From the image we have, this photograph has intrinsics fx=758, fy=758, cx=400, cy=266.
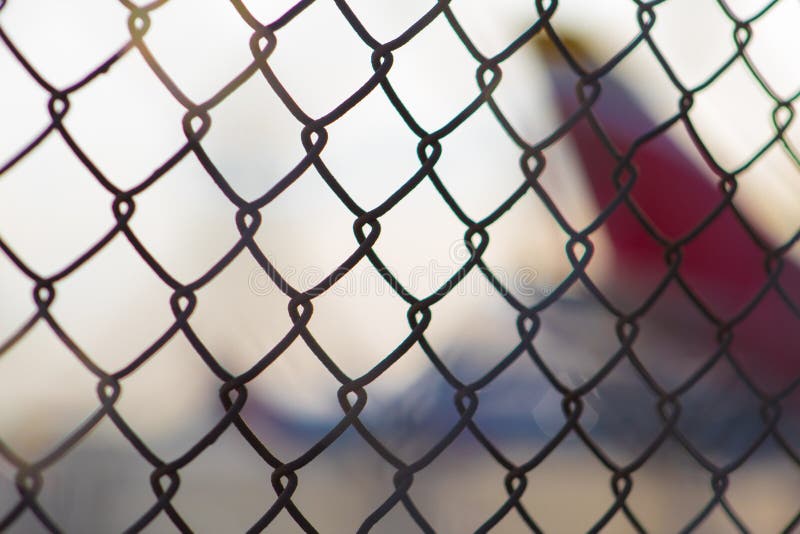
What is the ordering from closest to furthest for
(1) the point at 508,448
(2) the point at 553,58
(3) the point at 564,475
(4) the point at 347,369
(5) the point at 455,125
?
(5) the point at 455,125, (4) the point at 347,369, (2) the point at 553,58, (1) the point at 508,448, (3) the point at 564,475

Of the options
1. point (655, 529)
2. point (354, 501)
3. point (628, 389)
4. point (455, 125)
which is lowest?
point (655, 529)

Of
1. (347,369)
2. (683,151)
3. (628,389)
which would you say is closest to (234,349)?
(347,369)

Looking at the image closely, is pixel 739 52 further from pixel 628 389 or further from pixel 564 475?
pixel 564 475

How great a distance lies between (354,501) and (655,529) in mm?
1499

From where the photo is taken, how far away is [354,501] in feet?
12.9

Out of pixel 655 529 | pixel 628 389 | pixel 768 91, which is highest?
pixel 768 91

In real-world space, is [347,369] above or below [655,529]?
above

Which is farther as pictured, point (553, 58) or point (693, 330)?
point (693, 330)

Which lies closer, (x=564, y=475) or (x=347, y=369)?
(x=347, y=369)

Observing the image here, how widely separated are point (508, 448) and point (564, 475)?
55 cm

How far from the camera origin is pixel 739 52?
1152 millimetres

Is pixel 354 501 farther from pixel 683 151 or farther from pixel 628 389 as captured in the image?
pixel 683 151

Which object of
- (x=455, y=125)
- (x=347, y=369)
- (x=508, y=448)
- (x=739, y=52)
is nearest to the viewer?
(x=455, y=125)

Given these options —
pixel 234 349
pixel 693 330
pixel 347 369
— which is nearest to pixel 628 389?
pixel 693 330
